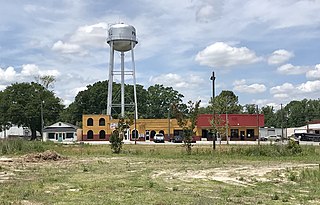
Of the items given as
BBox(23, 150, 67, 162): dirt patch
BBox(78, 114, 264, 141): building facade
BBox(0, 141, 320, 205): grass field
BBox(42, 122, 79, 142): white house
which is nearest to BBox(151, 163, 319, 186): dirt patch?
BBox(0, 141, 320, 205): grass field

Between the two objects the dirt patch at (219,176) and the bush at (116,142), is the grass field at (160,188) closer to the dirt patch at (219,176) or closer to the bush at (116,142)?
the dirt patch at (219,176)

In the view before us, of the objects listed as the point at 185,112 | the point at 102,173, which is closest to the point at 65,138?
the point at 185,112

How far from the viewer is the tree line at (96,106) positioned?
102 meters

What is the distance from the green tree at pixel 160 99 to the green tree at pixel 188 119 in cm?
9428

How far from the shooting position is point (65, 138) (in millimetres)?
103188

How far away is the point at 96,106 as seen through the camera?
129375 mm

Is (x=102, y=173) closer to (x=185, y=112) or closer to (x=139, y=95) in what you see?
(x=185, y=112)

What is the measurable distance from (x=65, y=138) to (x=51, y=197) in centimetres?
9034

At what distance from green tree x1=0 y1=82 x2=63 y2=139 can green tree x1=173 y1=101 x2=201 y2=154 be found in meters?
62.5

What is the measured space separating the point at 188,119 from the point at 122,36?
43.2 metres

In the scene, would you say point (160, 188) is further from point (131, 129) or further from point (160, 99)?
point (160, 99)

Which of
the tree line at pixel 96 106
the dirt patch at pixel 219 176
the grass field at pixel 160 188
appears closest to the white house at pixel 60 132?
the tree line at pixel 96 106

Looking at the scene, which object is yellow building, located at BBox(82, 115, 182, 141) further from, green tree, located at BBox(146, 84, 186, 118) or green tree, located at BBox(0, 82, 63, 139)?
green tree, located at BBox(146, 84, 186, 118)

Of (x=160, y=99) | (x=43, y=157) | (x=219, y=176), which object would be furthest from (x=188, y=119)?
(x=160, y=99)
